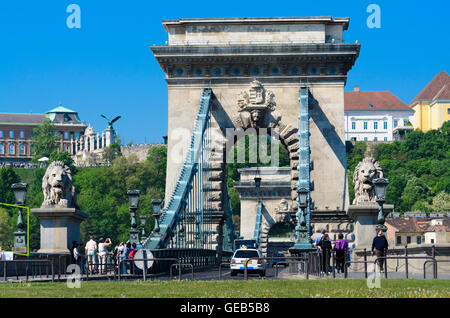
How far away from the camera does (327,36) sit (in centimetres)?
5419

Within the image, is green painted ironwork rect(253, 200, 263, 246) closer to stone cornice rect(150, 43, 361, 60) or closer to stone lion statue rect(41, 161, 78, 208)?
stone cornice rect(150, 43, 361, 60)

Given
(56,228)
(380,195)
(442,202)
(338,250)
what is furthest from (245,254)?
(442,202)

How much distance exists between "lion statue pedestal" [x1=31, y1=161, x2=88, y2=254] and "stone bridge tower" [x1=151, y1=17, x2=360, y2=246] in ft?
54.8

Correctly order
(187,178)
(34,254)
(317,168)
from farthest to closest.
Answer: (317,168), (187,178), (34,254)

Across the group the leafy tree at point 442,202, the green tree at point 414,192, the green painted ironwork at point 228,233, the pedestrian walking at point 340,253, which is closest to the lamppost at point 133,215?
the pedestrian walking at point 340,253

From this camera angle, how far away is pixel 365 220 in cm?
3778

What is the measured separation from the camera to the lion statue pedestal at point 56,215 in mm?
35375

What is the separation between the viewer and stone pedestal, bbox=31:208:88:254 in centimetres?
3531

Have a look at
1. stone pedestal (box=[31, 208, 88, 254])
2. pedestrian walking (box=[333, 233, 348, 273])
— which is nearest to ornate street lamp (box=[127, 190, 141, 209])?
stone pedestal (box=[31, 208, 88, 254])

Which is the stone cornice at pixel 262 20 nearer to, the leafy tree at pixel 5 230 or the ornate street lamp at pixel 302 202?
the ornate street lamp at pixel 302 202

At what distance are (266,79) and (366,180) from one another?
15363mm
